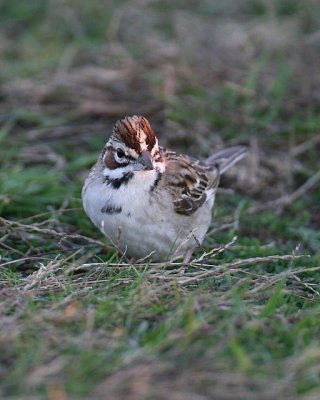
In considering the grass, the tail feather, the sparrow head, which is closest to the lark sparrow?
the sparrow head

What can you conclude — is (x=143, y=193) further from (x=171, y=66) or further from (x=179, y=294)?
(x=171, y=66)

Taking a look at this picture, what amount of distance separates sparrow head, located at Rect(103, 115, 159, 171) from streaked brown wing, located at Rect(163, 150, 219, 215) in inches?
13.9

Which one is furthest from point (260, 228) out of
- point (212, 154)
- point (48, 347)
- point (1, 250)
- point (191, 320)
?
point (48, 347)

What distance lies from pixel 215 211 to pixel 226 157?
55 centimetres

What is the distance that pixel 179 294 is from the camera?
4742 millimetres

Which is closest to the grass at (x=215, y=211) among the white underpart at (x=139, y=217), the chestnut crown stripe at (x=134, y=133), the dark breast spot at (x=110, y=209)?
the white underpart at (x=139, y=217)

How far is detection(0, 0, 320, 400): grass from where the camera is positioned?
12.9 ft

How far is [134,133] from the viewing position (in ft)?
17.8

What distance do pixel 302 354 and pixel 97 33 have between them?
6.38m

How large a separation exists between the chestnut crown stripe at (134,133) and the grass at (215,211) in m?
Answer: 0.74

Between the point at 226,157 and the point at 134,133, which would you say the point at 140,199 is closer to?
the point at 134,133

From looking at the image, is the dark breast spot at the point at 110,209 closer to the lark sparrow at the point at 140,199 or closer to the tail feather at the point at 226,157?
the lark sparrow at the point at 140,199

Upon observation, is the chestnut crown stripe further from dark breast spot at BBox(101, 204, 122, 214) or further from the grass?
the grass

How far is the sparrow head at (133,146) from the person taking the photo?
5.39m
